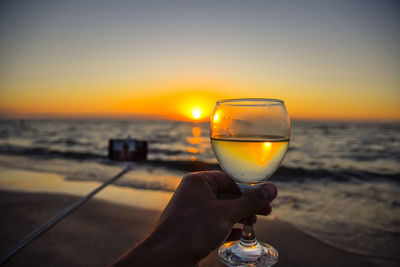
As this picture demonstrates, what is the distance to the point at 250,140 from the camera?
121cm

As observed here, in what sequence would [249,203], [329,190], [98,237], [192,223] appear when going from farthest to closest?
[329,190] → [98,237] → [249,203] → [192,223]

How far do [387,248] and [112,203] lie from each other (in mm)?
3834

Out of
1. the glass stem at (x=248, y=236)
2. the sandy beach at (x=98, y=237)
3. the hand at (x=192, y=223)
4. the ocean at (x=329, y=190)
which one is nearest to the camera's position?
the hand at (x=192, y=223)

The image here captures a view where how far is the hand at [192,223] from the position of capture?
3.48 feet

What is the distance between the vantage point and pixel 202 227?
116cm

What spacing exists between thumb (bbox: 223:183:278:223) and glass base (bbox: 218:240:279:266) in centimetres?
24

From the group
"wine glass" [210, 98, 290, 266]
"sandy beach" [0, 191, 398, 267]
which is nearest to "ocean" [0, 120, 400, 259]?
"sandy beach" [0, 191, 398, 267]

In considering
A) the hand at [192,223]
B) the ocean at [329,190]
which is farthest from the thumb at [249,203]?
the ocean at [329,190]

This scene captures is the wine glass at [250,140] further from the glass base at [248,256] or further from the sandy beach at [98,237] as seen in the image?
the sandy beach at [98,237]

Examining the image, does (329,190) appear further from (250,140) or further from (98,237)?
(250,140)

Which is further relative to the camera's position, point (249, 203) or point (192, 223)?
point (249, 203)

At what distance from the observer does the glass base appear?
52.4 inches

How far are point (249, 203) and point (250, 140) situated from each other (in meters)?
0.32

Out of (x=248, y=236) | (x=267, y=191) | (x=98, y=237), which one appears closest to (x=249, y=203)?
(x=267, y=191)
